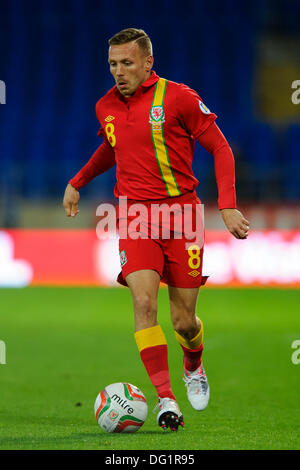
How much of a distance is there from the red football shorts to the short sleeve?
0.41 metres

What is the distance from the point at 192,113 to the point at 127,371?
9.37ft

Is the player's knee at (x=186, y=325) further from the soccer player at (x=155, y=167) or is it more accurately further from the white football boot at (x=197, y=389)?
the white football boot at (x=197, y=389)

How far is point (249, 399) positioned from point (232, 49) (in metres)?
15.3

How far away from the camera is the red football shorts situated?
16.3 ft

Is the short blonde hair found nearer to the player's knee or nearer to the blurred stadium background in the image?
the player's knee

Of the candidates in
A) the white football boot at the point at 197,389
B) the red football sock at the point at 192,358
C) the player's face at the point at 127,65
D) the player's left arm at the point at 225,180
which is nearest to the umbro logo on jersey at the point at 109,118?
the player's face at the point at 127,65

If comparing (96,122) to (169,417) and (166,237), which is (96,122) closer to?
(166,237)

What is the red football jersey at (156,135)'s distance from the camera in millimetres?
4973

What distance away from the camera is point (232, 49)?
20.2m

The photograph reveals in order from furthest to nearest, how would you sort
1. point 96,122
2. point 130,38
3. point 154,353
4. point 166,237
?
point 96,122, point 166,237, point 130,38, point 154,353

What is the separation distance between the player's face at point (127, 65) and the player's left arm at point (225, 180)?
1.63ft

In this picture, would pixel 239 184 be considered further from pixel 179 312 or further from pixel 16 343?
pixel 179 312

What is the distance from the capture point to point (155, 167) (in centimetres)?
502

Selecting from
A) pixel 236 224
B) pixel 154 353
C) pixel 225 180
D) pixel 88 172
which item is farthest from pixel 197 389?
pixel 88 172
